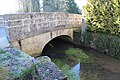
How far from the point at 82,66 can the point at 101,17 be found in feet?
13.8

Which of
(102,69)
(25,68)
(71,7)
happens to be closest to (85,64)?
(102,69)

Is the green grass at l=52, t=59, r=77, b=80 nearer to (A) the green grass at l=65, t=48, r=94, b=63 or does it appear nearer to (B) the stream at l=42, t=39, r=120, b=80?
(B) the stream at l=42, t=39, r=120, b=80

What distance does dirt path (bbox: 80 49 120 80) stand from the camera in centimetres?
862

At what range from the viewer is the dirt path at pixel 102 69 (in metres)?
8.62

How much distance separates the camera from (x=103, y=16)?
12.2m

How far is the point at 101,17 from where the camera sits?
12227 millimetres

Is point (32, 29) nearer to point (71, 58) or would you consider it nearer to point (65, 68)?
point (65, 68)

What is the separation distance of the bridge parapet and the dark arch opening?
5.11 feet

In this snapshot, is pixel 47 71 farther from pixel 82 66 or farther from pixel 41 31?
pixel 41 31

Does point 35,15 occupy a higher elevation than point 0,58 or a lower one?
higher

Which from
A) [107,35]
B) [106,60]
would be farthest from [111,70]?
[107,35]

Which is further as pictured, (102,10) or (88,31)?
(88,31)

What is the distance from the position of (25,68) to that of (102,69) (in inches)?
225

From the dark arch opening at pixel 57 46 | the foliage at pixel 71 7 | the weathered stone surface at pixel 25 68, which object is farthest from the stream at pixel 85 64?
the foliage at pixel 71 7
